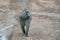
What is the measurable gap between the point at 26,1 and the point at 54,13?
3.69 feet

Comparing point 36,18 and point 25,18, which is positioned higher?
point 25,18

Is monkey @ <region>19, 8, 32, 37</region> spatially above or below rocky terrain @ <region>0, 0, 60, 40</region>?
above

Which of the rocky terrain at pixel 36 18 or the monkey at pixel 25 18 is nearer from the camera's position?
the monkey at pixel 25 18

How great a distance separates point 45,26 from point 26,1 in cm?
172

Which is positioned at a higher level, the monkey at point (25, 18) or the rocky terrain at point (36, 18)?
the monkey at point (25, 18)

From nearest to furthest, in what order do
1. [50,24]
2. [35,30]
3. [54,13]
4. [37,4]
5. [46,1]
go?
1. [35,30]
2. [50,24]
3. [54,13]
4. [37,4]
5. [46,1]

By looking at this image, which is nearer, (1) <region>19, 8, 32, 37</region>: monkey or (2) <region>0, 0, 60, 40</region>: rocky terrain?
(1) <region>19, 8, 32, 37</region>: monkey

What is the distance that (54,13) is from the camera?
4.54 meters

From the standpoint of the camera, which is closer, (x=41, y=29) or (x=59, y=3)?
(x=41, y=29)

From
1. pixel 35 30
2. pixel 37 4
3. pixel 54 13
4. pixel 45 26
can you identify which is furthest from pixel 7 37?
pixel 37 4

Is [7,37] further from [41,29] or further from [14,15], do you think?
[14,15]

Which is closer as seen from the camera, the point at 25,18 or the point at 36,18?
the point at 25,18

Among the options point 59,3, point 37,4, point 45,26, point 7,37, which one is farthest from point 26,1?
point 7,37

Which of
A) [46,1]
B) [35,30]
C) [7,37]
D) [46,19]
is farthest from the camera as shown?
[46,1]
